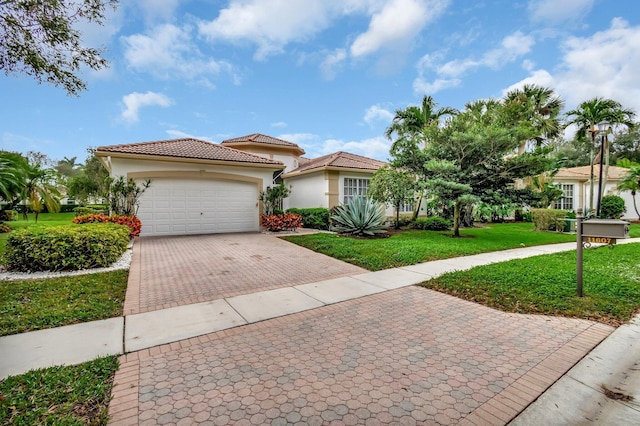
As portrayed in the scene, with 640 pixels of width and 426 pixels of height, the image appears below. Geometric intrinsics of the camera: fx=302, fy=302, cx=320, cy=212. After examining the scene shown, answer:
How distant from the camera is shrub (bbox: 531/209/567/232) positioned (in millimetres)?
15828

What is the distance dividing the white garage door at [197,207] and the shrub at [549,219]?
49.5 ft

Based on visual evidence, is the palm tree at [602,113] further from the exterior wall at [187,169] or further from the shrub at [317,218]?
the exterior wall at [187,169]

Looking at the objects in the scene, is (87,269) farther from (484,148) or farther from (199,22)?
(484,148)

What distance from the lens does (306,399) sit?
2.53 m

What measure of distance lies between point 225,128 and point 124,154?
1382cm

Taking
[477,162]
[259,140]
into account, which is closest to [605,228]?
[477,162]

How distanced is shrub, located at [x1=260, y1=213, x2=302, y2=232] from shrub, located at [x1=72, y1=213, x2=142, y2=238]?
523 centimetres

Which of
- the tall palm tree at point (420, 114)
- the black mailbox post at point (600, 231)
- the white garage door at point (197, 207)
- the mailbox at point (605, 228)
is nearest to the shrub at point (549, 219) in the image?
the tall palm tree at point (420, 114)

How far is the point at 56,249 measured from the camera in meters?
6.80

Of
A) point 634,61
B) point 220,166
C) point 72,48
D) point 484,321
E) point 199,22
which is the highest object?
point 199,22

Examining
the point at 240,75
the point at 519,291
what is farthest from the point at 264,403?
the point at 240,75

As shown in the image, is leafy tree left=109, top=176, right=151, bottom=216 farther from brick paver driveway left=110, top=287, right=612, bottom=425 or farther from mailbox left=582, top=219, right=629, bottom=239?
mailbox left=582, top=219, right=629, bottom=239

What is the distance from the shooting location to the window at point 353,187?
1719 cm

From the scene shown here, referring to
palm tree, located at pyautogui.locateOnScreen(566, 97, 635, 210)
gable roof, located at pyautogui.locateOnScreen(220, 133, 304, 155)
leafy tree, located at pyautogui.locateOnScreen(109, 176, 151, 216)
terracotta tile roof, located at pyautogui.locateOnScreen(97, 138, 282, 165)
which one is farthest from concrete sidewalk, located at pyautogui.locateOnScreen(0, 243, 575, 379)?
palm tree, located at pyautogui.locateOnScreen(566, 97, 635, 210)
